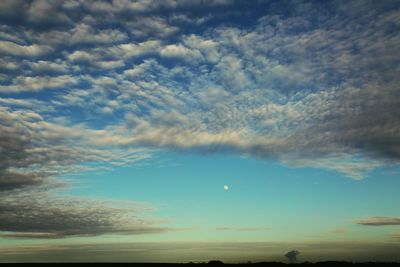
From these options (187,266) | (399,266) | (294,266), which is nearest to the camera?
(399,266)

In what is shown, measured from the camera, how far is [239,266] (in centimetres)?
8950

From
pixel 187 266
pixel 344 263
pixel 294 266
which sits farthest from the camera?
pixel 187 266

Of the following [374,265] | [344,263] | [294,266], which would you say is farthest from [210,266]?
[374,265]

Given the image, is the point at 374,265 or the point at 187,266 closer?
the point at 374,265

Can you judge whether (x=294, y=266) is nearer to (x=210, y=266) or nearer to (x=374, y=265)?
(x=374, y=265)

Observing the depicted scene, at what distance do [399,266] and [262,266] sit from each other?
27.2 meters

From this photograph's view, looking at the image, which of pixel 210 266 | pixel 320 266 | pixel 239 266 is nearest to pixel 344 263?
pixel 320 266

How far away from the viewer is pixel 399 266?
7769 cm

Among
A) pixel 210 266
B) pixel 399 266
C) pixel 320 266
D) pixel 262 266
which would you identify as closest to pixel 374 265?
pixel 399 266

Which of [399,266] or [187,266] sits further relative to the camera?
[187,266]

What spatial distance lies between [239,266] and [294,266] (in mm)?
12640

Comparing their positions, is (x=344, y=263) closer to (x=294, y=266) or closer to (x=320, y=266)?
(x=320, y=266)

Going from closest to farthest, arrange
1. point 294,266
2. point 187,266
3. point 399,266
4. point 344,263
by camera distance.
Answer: point 399,266
point 294,266
point 344,263
point 187,266

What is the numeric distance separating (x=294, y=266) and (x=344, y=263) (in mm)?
13695
